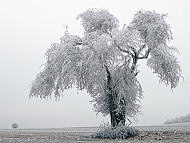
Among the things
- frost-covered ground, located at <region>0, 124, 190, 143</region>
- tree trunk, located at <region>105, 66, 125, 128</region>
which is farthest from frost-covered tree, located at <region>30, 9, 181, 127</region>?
frost-covered ground, located at <region>0, 124, 190, 143</region>

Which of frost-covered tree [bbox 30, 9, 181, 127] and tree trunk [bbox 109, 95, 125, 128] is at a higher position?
frost-covered tree [bbox 30, 9, 181, 127]

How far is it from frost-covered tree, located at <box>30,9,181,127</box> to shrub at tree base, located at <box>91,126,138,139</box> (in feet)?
6.31

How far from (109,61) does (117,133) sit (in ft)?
18.3

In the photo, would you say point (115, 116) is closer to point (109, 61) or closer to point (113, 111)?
point (113, 111)

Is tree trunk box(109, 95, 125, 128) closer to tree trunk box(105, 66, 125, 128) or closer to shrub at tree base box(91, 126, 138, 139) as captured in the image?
tree trunk box(105, 66, 125, 128)

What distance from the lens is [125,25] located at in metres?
31.1

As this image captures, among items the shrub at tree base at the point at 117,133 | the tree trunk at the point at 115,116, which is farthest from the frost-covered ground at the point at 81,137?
the tree trunk at the point at 115,116

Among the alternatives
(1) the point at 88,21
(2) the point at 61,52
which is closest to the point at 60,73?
(2) the point at 61,52

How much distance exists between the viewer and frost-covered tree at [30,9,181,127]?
27.6 meters

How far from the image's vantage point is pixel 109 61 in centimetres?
2809

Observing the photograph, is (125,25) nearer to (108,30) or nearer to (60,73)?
(108,30)

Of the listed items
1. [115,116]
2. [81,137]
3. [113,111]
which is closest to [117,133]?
[81,137]

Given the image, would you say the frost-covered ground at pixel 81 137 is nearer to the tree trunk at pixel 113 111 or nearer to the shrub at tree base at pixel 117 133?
the shrub at tree base at pixel 117 133

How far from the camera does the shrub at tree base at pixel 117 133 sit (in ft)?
89.9
